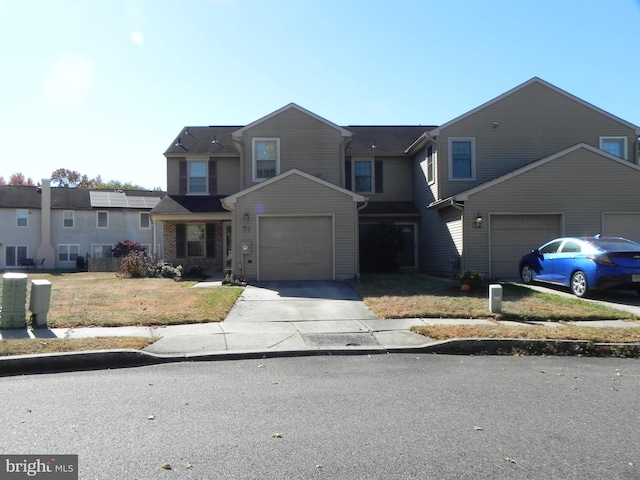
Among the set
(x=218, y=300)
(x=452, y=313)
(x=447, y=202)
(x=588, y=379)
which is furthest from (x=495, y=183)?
(x=588, y=379)

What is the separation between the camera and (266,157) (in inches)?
774

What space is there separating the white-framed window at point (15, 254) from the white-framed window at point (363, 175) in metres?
26.9

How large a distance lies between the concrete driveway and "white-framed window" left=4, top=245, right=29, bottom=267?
28.1 meters

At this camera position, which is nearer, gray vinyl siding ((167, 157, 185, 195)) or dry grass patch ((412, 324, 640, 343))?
dry grass patch ((412, 324, 640, 343))

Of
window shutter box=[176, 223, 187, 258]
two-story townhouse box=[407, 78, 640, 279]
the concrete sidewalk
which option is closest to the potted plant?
two-story townhouse box=[407, 78, 640, 279]

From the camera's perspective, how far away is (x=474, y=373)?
6.32 meters

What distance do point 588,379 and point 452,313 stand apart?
159 inches

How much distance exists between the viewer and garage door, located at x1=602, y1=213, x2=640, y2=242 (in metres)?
16.6

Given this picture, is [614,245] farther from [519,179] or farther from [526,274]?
[519,179]

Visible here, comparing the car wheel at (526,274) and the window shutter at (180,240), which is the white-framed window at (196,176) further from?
the car wheel at (526,274)

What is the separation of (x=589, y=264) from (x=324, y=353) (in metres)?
7.59

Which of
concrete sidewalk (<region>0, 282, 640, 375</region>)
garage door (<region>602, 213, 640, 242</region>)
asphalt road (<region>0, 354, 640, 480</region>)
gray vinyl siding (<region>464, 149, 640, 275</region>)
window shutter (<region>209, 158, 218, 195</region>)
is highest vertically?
window shutter (<region>209, 158, 218, 195</region>)

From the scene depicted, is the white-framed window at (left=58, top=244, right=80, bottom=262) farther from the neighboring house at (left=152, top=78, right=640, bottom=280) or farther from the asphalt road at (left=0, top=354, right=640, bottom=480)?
the asphalt road at (left=0, top=354, right=640, bottom=480)

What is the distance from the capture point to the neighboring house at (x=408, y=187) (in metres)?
16.4
